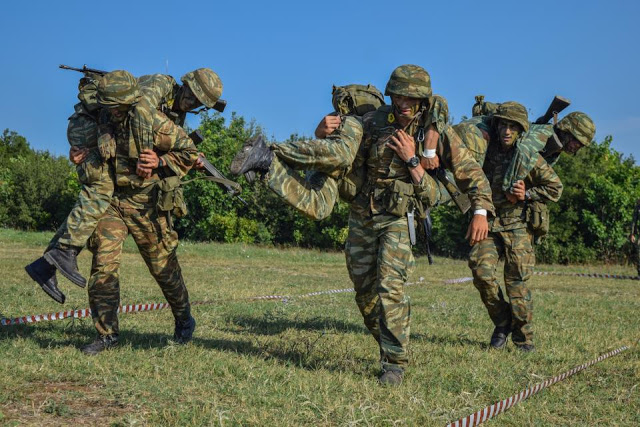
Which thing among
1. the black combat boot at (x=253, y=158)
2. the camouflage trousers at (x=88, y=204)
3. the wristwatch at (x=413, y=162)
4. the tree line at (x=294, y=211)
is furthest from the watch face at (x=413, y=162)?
the tree line at (x=294, y=211)

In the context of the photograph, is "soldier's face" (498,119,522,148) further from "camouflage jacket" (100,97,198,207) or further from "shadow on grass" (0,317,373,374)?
"camouflage jacket" (100,97,198,207)

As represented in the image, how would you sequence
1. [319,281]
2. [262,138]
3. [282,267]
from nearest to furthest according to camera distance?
1. [262,138]
2. [319,281]
3. [282,267]

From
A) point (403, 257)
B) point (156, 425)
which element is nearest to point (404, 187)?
point (403, 257)

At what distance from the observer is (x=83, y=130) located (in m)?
6.56

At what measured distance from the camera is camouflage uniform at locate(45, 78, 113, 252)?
625cm

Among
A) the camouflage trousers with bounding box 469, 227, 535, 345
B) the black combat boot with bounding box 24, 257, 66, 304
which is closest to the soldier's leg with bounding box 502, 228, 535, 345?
the camouflage trousers with bounding box 469, 227, 535, 345

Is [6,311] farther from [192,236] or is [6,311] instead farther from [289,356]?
[192,236]

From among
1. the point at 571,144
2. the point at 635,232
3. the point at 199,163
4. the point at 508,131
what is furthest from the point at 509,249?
the point at 635,232

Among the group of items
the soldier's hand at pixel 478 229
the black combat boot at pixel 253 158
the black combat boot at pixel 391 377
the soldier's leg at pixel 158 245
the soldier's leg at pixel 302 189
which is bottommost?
the black combat boot at pixel 391 377

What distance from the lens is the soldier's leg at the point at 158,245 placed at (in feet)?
21.7

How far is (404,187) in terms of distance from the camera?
5879mm

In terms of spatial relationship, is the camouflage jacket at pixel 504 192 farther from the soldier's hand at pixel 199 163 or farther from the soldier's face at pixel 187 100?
the soldier's face at pixel 187 100

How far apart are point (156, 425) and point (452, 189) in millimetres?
3314

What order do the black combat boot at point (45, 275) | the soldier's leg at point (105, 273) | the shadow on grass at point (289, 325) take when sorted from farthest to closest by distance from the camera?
the shadow on grass at point (289, 325) → the soldier's leg at point (105, 273) → the black combat boot at point (45, 275)
